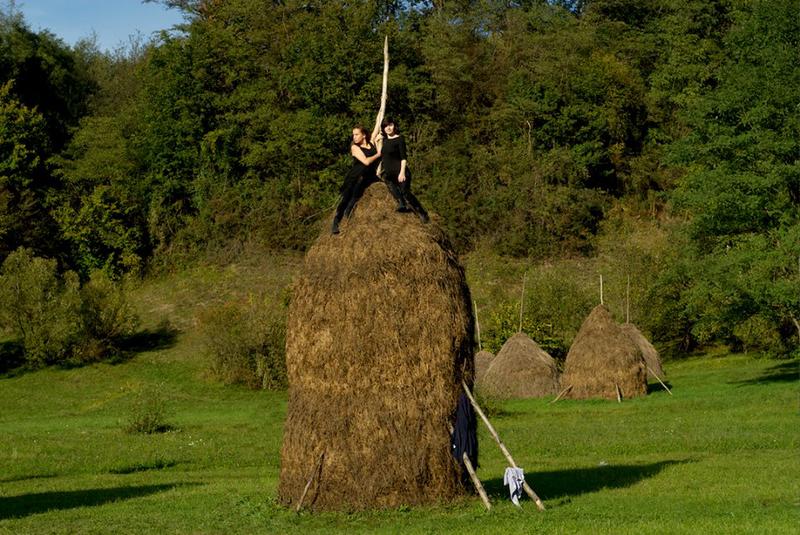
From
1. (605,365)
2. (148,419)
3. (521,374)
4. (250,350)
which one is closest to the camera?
(148,419)

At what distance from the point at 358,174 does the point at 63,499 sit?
29.5 ft

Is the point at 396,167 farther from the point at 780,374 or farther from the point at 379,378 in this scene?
the point at 780,374

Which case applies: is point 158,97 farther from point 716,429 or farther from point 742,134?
point 716,429

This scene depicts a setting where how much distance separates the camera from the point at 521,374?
48.2 meters

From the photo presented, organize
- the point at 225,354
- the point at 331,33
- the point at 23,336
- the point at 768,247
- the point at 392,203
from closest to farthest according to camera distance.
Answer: the point at 392,203, the point at 768,247, the point at 225,354, the point at 23,336, the point at 331,33

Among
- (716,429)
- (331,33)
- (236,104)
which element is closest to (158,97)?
(236,104)

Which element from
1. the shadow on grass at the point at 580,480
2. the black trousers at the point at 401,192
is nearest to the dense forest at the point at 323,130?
the shadow on grass at the point at 580,480

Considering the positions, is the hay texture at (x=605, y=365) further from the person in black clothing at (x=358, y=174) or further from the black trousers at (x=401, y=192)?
the person in black clothing at (x=358, y=174)

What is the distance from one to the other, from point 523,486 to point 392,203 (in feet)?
17.0

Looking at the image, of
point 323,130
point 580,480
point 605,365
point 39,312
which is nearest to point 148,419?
point 605,365

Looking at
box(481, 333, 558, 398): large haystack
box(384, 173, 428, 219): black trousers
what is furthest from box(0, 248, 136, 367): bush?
box(384, 173, 428, 219): black trousers

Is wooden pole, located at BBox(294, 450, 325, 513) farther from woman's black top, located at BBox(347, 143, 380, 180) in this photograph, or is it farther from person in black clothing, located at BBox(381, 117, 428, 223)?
woman's black top, located at BBox(347, 143, 380, 180)

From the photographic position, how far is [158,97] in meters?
78.5

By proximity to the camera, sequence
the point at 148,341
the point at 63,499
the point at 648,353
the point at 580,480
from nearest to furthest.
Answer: the point at 580,480 < the point at 63,499 < the point at 648,353 < the point at 148,341
